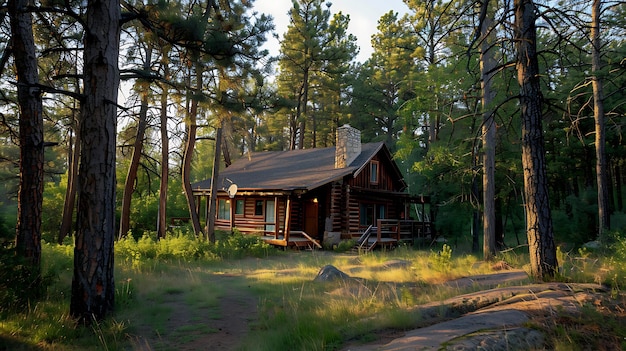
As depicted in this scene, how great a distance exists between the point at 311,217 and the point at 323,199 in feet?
4.24

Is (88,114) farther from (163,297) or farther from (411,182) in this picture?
(411,182)

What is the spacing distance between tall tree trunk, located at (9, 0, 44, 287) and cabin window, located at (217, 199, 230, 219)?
17399 millimetres

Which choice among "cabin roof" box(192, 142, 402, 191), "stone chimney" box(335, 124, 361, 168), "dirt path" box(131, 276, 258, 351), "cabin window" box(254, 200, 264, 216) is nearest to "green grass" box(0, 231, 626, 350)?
"dirt path" box(131, 276, 258, 351)

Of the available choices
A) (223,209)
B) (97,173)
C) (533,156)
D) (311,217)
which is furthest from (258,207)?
(533,156)

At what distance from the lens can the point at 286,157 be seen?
27.4 m

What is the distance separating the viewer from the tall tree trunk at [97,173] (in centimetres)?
610

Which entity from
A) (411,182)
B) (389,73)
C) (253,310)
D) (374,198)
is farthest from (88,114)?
(389,73)

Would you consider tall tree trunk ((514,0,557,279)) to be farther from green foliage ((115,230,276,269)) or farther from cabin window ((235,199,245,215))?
cabin window ((235,199,245,215))

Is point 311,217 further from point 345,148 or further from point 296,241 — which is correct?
point 345,148

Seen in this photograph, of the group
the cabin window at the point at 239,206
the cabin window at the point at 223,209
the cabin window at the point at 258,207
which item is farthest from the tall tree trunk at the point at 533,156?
the cabin window at the point at 223,209

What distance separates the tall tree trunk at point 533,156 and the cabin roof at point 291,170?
12.5 m

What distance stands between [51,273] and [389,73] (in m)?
32.0

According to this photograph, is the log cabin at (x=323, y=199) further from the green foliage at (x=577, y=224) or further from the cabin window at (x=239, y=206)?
the green foliage at (x=577, y=224)

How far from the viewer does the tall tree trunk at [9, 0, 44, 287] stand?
7.42 metres
